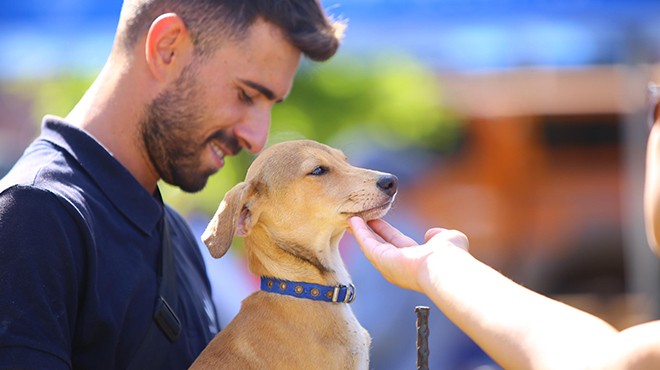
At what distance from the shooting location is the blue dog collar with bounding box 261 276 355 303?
2.94 metres

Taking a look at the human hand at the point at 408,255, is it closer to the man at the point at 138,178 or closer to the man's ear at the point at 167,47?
the man at the point at 138,178

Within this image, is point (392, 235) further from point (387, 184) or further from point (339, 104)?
point (339, 104)

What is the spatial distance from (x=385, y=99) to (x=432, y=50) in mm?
1141

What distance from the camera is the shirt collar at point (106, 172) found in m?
2.67

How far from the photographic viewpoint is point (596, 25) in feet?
19.6

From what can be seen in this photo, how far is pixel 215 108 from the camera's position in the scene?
122 inches

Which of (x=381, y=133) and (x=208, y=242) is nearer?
(x=208, y=242)

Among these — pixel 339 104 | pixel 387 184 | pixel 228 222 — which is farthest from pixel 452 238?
pixel 339 104

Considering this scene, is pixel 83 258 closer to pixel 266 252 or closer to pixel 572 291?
pixel 266 252

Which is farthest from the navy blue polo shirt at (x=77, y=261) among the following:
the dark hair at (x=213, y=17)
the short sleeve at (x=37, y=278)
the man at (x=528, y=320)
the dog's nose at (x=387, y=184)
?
the man at (x=528, y=320)

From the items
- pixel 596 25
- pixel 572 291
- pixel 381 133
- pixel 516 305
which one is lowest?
pixel 572 291

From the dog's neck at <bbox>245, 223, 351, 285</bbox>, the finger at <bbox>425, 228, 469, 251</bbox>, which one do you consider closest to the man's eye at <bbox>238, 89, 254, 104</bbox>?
the dog's neck at <bbox>245, 223, 351, 285</bbox>

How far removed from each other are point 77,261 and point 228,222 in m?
0.65

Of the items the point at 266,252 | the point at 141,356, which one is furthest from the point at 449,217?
the point at 141,356
